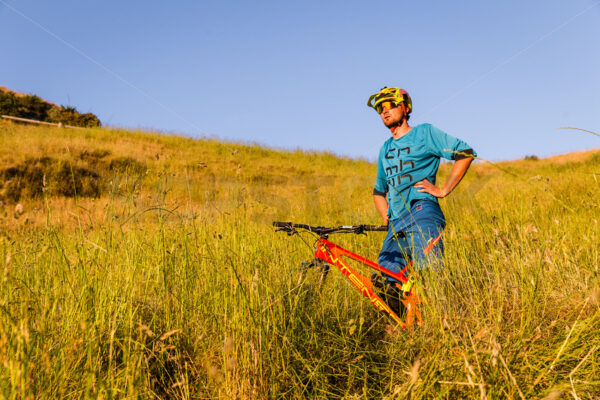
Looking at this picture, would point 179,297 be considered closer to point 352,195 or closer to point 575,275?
point 575,275

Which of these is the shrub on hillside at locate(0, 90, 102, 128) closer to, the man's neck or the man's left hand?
the man's neck

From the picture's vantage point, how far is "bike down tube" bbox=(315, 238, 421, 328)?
205cm

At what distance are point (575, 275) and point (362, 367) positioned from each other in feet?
5.08

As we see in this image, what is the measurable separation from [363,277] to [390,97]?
4.81 feet

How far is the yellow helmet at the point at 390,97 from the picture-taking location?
9.45 ft

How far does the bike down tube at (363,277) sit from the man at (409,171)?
0.19 metres

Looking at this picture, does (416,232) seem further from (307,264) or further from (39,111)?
(39,111)

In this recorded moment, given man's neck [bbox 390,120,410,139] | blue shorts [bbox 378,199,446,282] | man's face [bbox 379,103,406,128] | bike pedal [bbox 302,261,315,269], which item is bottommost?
bike pedal [bbox 302,261,315,269]

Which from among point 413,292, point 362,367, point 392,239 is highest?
point 392,239

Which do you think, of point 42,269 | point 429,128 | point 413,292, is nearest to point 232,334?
point 413,292

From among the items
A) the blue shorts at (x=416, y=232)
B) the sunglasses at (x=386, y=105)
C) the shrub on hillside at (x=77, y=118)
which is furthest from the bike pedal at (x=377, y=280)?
the shrub on hillside at (x=77, y=118)

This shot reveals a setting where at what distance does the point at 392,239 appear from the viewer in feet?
9.41

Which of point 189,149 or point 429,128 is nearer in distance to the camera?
point 429,128

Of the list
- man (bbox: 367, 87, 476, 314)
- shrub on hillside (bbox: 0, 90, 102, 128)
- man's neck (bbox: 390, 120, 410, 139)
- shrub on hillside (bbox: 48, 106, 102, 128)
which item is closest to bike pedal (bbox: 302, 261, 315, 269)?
man (bbox: 367, 87, 476, 314)
